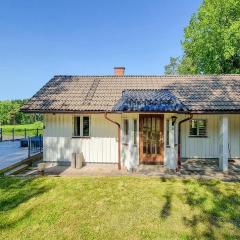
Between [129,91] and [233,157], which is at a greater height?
[129,91]

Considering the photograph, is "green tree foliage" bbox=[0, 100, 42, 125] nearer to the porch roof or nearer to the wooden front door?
the porch roof

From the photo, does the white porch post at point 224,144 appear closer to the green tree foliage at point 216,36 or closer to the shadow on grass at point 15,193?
the shadow on grass at point 15,193

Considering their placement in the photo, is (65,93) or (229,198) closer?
(229,198)

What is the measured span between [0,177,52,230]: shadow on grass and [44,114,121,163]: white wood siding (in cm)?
317

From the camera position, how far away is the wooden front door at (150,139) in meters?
11.9

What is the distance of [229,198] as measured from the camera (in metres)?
7.89

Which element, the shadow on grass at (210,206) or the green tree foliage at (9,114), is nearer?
the shadow on grass at (210,206)

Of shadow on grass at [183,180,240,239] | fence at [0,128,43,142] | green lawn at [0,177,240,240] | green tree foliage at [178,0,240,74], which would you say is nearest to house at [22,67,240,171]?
green lawn at [0,177,240,240]

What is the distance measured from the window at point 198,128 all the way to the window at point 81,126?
5915mm

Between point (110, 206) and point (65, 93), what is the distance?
832cm

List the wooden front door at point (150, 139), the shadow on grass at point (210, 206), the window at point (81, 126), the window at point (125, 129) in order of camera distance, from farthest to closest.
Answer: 1. the window at point (81, 126)
2. the window at point (125, 129)
3. the wooden front door at point (150, 139)
4. the shadow on grass at point (210, 206)

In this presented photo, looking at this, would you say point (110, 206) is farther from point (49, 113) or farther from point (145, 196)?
point (49, 113)

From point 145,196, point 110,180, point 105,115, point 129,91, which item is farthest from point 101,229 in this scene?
point 129,91

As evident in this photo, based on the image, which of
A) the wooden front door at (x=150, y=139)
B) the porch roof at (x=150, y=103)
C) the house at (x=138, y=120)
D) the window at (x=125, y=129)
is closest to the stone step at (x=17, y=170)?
the house at (x=138, y=120)
